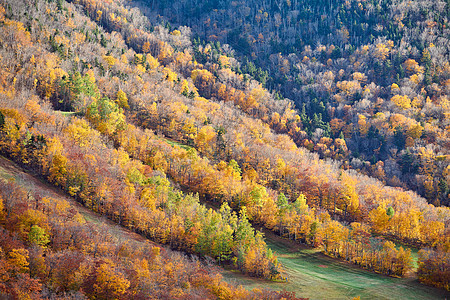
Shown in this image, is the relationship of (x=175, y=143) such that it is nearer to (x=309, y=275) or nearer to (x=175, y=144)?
(x=175, y=144)

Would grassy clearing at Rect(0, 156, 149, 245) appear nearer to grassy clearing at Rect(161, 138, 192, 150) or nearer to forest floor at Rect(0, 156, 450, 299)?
forest floor at Rect(0, 156, 450, 299)

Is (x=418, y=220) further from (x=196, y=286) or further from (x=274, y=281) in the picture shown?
(x=196, y=286)

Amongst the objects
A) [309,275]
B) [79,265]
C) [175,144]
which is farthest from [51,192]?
[309,275]

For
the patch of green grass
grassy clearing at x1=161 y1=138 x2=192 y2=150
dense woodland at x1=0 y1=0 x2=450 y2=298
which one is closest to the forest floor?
dense woodland at x1=0 y1=0 x2=450 y2=298

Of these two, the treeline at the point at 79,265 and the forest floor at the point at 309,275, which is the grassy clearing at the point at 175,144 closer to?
the forest floor at the point at 309,275

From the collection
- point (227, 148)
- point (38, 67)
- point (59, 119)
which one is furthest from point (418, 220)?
point (38, 67)

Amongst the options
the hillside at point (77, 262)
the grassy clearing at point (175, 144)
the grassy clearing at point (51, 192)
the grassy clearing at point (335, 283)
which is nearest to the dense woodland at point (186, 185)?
the grassy clearing at point (175, 144)

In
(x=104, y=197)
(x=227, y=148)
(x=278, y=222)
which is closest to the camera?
(x=104, y=197)
